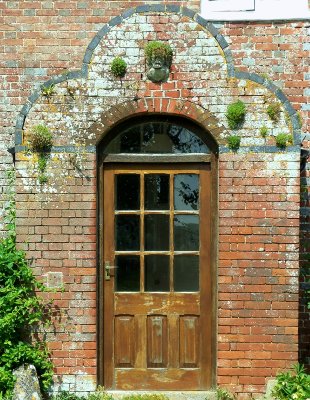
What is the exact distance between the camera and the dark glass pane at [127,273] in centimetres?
612

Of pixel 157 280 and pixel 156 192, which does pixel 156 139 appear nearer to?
pixel 156 192

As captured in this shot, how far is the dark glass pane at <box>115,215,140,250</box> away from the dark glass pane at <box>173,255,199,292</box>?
1.58ft

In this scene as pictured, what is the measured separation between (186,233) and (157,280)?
0.58 m

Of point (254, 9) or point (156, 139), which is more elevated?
point (254, 9)

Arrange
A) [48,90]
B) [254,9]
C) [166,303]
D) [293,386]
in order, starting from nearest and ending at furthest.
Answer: [293,386] → [48,90] → [166,303] → [254,9]

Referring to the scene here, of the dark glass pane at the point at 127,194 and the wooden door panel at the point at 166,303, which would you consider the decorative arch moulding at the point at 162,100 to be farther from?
the wooden door panel at the point at 166,303

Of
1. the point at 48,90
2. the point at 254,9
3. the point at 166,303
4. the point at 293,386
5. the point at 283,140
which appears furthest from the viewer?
the point at 254,9

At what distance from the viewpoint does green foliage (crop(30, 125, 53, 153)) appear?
5.88 meters

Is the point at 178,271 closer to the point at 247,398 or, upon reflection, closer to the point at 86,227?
the point at 86,227

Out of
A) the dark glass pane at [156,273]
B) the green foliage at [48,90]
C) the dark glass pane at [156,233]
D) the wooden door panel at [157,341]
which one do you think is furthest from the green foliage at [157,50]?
the wooden door panel at [157,341]

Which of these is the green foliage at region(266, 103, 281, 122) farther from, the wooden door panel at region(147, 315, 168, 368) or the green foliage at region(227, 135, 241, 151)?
the wooden door panel at region(147, 315, 168, 368)

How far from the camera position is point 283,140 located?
19.1 feet

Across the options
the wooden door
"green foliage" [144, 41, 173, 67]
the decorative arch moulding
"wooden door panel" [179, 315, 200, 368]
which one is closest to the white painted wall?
the decorative arch moulding

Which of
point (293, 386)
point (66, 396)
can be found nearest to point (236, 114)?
point (293, 386)
